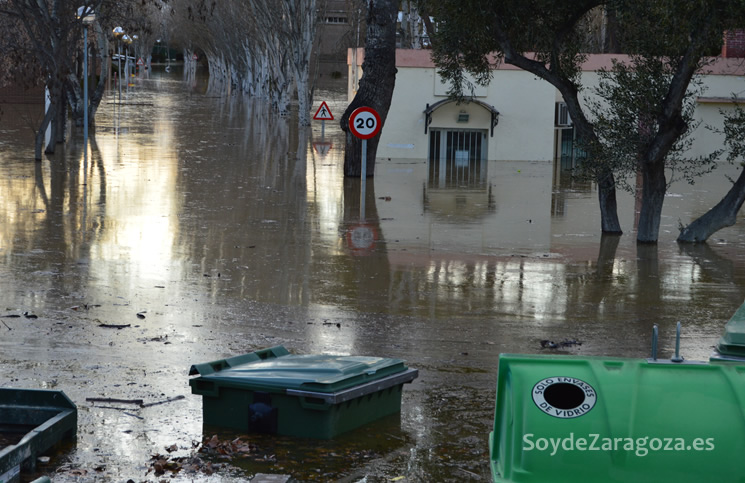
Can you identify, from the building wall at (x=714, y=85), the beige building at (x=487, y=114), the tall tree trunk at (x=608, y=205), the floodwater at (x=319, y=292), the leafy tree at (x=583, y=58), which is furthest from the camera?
the building wall at (x=714, y=85)

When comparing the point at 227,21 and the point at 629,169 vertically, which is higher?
the point at 227,21

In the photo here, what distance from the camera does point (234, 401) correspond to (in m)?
6.79

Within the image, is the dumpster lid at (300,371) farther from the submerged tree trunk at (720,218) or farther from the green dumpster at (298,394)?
the submerged tree trunk at (720,218)

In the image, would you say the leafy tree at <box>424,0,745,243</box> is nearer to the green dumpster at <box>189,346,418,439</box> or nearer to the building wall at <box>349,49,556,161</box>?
the green dumpster at <box>189,346,418,439</box>

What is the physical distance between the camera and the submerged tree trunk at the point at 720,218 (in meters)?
17.1

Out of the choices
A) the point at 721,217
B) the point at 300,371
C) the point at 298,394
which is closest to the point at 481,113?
the point at 721,217

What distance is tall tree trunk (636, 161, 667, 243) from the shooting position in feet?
56.3

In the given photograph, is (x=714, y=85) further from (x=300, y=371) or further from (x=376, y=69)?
(x=300, y=371)

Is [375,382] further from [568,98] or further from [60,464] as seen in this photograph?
[568,98]

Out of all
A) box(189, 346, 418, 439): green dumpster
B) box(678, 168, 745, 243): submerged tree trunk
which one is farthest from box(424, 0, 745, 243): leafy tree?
box(189, 346, 418, 439): green dumpster

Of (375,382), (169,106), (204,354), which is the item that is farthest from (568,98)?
(169,106)

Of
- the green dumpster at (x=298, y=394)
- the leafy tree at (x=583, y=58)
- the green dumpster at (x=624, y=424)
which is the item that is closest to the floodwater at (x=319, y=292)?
the green dumpster at (x=298, y=394)

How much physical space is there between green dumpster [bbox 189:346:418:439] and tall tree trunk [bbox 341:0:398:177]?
19198 millimetres

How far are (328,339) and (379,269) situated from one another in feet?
14.0
